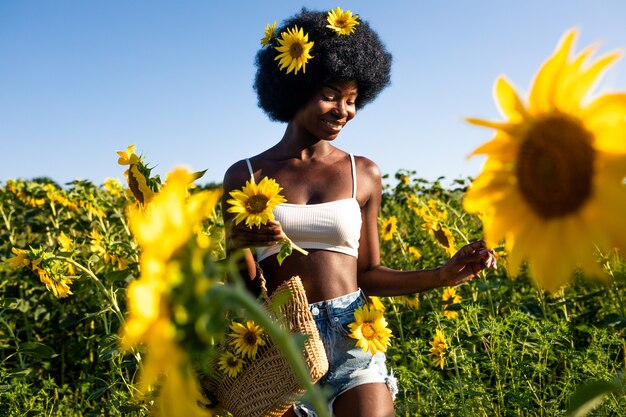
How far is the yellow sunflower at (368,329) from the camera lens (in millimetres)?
1848

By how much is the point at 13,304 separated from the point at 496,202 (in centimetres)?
195

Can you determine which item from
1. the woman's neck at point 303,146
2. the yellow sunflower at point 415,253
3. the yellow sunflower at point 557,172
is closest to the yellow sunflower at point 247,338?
the woman's neck at point 303,146

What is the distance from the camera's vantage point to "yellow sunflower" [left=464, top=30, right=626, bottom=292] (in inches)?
25.2

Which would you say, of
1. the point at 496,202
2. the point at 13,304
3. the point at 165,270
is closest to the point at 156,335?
the point at 165,270

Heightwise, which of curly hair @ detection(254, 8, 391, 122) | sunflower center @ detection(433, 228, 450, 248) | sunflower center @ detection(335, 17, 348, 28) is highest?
sunflower center @ detection(335, 17, 348, 28)

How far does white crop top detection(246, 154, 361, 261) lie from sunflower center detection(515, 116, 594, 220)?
1300 millimetres

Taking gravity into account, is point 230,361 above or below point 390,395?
above

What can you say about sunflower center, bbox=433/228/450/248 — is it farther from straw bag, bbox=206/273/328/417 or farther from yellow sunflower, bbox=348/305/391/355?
straw bag, bbox=206/273/328/417

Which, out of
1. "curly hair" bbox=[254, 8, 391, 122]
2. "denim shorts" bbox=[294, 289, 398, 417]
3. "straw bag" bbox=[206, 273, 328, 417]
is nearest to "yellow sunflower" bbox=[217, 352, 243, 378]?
"straw bag" bbox=[206, 273, 328, 417]

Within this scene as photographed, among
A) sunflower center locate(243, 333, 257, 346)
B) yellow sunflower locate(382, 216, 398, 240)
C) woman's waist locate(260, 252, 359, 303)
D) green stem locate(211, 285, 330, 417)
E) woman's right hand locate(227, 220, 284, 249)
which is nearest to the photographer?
green stem locate(211, 285, 330, 417)

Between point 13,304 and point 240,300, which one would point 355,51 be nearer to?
point 13,304

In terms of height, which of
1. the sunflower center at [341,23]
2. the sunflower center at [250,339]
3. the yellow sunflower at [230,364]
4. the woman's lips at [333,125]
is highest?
the sunflower center at [341,23]

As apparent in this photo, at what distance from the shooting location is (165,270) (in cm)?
47

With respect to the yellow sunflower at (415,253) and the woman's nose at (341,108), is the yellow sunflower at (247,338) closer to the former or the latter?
the woman's nose at (341,108)
